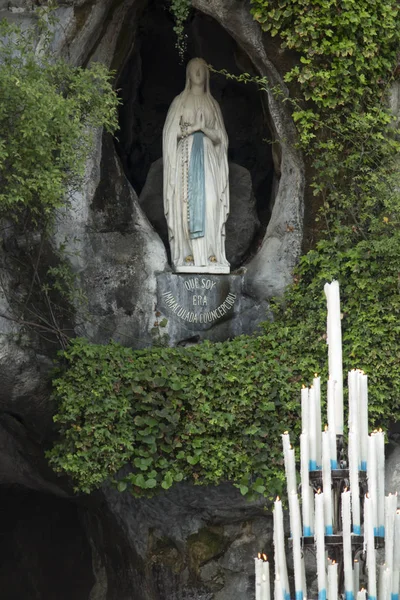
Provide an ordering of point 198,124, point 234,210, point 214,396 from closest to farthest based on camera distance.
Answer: point 214,396 < point 198,124 < point 234,210

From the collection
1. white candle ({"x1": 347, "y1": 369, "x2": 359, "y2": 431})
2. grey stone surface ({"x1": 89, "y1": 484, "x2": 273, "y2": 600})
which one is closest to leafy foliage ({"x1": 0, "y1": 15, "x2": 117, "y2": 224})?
grey stone surface ({"x1": 89, "y1": 484, "x2": 273, "y2": 600})

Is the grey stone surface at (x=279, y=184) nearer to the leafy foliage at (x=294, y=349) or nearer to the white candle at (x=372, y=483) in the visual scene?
the leafy foliage at (x=294, y=349)

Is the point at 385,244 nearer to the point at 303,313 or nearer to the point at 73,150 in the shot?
the point at 303,313

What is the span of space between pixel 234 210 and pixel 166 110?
1175 mm

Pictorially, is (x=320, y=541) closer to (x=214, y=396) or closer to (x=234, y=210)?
(x=214, y=396)

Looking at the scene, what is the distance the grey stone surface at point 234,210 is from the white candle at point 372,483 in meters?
5.45

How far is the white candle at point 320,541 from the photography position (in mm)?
5488

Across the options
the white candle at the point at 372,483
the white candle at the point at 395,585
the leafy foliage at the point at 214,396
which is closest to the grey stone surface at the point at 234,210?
the leafy foliage at the point at 214,396

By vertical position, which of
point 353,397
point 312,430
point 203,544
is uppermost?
point 353,397

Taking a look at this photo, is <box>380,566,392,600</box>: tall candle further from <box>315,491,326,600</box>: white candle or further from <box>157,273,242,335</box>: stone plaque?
<box>157,273,242,335</box>: stone plaque

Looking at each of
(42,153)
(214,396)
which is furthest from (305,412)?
(214,396)

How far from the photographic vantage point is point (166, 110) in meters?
11.6

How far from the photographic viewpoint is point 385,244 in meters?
9.77

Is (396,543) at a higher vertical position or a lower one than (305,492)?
lower
